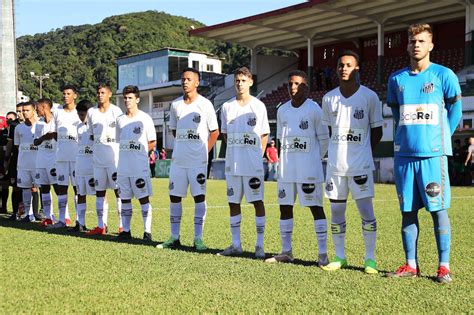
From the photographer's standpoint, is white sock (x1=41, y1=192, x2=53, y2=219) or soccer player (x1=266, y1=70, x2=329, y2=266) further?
white sock (x1=41, y1=192, x2=53, y2=219)

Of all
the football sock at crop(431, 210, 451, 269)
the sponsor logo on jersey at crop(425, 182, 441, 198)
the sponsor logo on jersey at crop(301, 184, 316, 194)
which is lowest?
the football sock at crop(431, 210, 451, 269)

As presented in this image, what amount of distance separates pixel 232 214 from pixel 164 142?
43618 millimetres

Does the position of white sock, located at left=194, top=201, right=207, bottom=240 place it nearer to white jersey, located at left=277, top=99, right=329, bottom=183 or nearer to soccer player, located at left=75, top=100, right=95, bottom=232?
white jersey, located at left=277, top=99, right=329, bottom=183

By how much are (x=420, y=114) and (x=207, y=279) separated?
2.47 m

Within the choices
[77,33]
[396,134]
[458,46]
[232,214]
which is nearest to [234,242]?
[232,214]

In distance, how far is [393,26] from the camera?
118ft

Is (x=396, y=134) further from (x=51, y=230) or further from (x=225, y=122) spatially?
(x=51, y=230)

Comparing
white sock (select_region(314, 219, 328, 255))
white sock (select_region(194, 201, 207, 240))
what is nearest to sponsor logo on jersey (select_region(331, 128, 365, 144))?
white sock (select_region(314, 219, 328, 255))

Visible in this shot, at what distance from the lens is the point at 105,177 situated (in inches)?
371

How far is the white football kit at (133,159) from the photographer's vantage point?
8719mm

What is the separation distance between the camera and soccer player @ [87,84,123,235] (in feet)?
30.8

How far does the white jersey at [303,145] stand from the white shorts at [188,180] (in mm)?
1329

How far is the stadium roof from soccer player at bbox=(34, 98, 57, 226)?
23.6 m

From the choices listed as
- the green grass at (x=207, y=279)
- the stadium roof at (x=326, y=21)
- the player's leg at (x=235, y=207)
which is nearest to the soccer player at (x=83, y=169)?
the green grass at (x=207, y=279)
